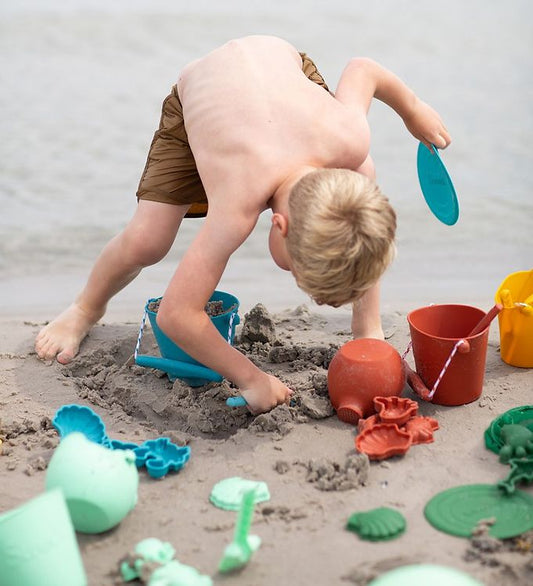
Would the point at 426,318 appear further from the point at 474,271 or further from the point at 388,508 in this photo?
the point at 474,271

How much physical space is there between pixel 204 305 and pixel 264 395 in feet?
0.93

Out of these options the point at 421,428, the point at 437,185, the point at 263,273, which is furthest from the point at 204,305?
the point at 263,273

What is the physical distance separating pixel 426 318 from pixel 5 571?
52.9 inches

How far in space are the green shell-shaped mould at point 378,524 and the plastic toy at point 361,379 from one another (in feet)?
1.36

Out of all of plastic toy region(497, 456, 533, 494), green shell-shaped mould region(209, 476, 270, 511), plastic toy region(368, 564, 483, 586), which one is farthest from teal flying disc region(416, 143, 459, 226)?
plastic toy region(368, 564, 483, 586)

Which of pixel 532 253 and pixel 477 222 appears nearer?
pixel 532 253

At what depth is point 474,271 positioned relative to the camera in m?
3.32

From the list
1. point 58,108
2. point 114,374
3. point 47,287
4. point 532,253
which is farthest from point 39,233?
point 532,253

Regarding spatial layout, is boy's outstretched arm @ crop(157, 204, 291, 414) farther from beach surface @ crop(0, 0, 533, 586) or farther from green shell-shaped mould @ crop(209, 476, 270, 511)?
green shell-shaped mould @ crop(209, 476, 270, 511)

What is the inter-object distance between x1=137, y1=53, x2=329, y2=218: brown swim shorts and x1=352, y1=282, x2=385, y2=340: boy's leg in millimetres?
579

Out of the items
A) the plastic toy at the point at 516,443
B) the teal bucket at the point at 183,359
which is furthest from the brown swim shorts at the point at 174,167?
the plastic toy at the point at 516,443

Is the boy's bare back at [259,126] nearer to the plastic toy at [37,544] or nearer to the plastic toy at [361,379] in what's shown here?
the plastic toy at [361,379]

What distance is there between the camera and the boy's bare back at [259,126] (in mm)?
2102

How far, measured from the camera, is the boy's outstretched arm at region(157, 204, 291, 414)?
2096 millimetres
